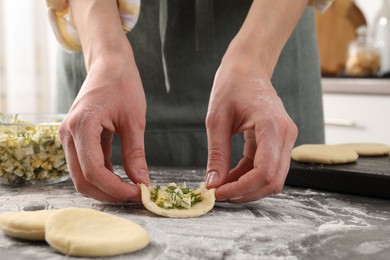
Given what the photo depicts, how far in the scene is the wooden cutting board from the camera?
2668mm

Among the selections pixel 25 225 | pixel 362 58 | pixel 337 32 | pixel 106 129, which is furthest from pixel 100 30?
pixel 337 32

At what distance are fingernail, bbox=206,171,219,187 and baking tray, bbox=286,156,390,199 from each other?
0.20 m

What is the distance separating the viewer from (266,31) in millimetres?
1022

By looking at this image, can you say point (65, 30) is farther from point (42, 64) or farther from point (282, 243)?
point (42, 64)

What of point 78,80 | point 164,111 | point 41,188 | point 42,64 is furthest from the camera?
point 42,64

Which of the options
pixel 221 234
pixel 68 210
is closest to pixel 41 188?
pixel 68 210

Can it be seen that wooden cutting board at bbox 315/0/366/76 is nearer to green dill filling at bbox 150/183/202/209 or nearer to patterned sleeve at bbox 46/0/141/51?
patterned sleeve at bbox 46/0/141/51

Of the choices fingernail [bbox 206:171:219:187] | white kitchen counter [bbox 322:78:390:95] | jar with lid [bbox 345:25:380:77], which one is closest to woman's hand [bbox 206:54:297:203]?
fingernail [bbox 206:171:219:187]

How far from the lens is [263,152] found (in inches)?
33.1

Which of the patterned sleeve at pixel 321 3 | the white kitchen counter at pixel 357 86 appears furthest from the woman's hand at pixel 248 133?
the white kitchen counter at pixel 357 86

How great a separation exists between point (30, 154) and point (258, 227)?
0.42 metres

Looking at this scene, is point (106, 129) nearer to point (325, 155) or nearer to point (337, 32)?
point (325, 155)

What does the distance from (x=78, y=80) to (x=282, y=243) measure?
915 millimetres

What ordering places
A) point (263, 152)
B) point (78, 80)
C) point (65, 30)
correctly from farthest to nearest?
point (78, 80) < point (65, 30) < point (263, 152)
